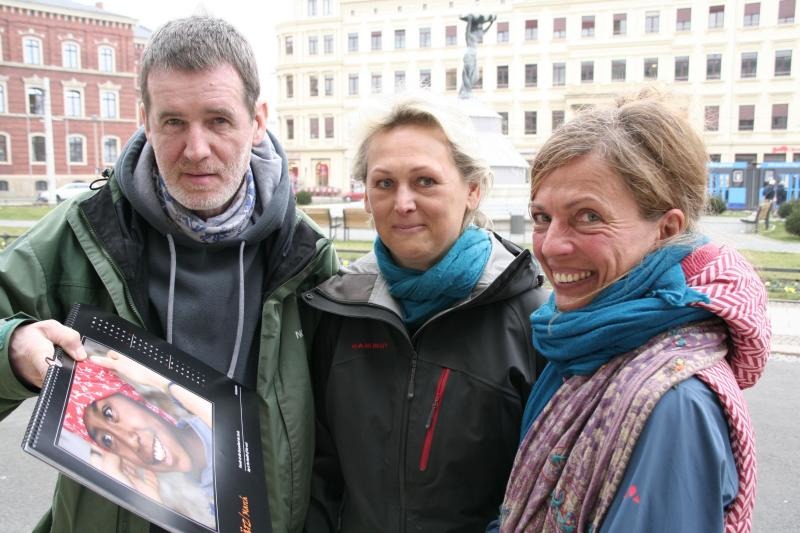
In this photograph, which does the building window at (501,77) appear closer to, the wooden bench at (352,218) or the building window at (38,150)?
the building window at (38,150)

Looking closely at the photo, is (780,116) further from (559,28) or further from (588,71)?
(559,28)

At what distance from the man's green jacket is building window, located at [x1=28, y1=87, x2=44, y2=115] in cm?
5651

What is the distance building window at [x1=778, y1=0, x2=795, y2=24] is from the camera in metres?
48.9

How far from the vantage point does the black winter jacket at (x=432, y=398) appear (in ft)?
6.58

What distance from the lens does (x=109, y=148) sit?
172 feet

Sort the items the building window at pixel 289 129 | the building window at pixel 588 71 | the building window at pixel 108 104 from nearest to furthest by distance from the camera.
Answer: the building window at pixel 108 104 → the building window at pixel 588 71 → the building window at pixel 289 129

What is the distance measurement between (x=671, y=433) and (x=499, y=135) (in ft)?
58.3

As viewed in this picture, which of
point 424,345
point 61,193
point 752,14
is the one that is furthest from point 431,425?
point 752,14

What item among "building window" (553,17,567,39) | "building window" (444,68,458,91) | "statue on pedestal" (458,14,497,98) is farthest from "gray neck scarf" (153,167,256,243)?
"building window" (444,68,458,91)

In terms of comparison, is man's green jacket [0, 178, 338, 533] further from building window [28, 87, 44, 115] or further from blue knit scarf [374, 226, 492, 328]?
building window [28, 87, 44, 115]

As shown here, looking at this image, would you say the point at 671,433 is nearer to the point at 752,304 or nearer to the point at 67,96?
the point at 752,304

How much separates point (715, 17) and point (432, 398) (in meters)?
59.6

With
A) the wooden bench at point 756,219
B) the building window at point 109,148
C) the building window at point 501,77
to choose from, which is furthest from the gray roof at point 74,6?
the wooden bench at point 756,219

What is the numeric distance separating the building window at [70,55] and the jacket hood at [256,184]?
56795mm
